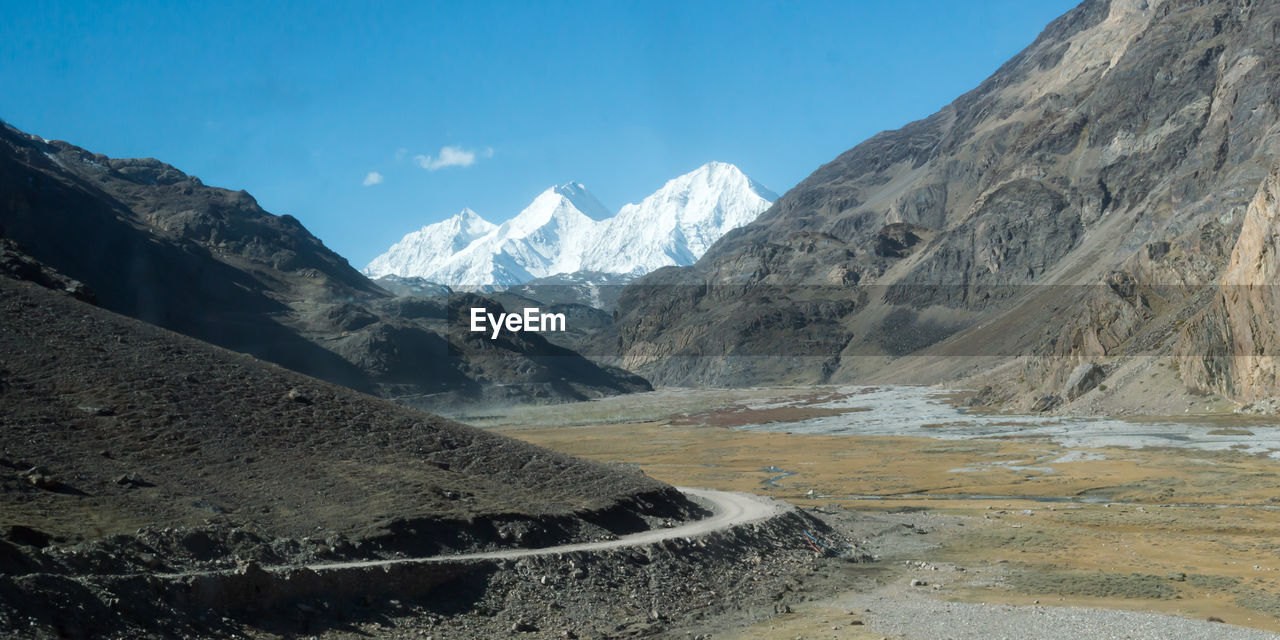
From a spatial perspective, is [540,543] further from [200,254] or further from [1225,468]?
[200,254]

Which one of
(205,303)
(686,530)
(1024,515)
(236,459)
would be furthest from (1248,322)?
(205,303)

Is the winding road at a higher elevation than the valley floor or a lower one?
higher

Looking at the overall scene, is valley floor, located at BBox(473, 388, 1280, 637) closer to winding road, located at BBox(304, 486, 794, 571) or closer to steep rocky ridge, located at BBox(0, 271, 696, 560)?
winding road, located at BBox(304, 486, 794, 571)

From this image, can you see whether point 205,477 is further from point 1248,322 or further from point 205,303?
point 205,303

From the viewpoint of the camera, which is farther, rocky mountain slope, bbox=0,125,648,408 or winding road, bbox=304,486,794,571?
rocky mountain slope, bbox=0,125,648,408

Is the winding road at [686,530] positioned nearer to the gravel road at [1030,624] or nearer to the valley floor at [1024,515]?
the valley floor at [1024,515]

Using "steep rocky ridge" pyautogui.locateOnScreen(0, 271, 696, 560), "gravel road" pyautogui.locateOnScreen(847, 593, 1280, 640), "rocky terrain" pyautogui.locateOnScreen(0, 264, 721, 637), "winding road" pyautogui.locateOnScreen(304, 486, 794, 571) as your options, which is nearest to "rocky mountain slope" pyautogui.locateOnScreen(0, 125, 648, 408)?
"steep rocky ridge" pyautogui.locateOnScreen(0, 271, 696, 560)
